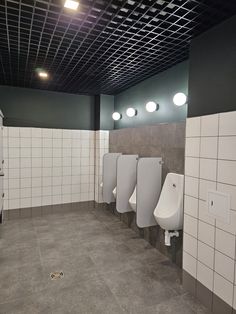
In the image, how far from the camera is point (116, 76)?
3.19m

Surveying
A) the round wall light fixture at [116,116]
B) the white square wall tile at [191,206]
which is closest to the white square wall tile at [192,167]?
the white square wall tile at [191,206]

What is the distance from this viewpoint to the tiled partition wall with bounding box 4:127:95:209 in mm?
3650

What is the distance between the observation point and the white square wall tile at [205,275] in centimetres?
167

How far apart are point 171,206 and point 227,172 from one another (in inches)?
33.9

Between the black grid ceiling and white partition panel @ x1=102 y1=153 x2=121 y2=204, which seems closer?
the black grid ceiling

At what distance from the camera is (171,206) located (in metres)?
2.23

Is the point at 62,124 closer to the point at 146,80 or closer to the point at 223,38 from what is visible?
the point at 146,80

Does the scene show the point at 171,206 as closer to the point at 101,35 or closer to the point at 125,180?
the point at 125,180

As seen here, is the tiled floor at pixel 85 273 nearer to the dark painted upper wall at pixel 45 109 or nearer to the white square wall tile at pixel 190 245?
the white square wall tile at pixel 190 245

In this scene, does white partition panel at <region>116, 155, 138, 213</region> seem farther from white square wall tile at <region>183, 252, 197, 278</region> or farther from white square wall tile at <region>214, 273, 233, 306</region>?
white square wall tile at <region>214, 273, 233, 306</region>

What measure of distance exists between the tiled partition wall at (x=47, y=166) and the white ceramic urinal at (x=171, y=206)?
2.25 m

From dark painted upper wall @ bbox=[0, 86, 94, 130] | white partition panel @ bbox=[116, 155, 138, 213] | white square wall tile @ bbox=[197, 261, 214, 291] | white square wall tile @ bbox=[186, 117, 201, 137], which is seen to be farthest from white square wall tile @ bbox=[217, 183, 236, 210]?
dark painted upper wall @ bbox=[0, 86, 94, 130]

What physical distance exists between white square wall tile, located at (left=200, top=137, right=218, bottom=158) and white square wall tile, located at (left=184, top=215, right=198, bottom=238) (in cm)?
58

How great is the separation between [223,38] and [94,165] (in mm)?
3219
